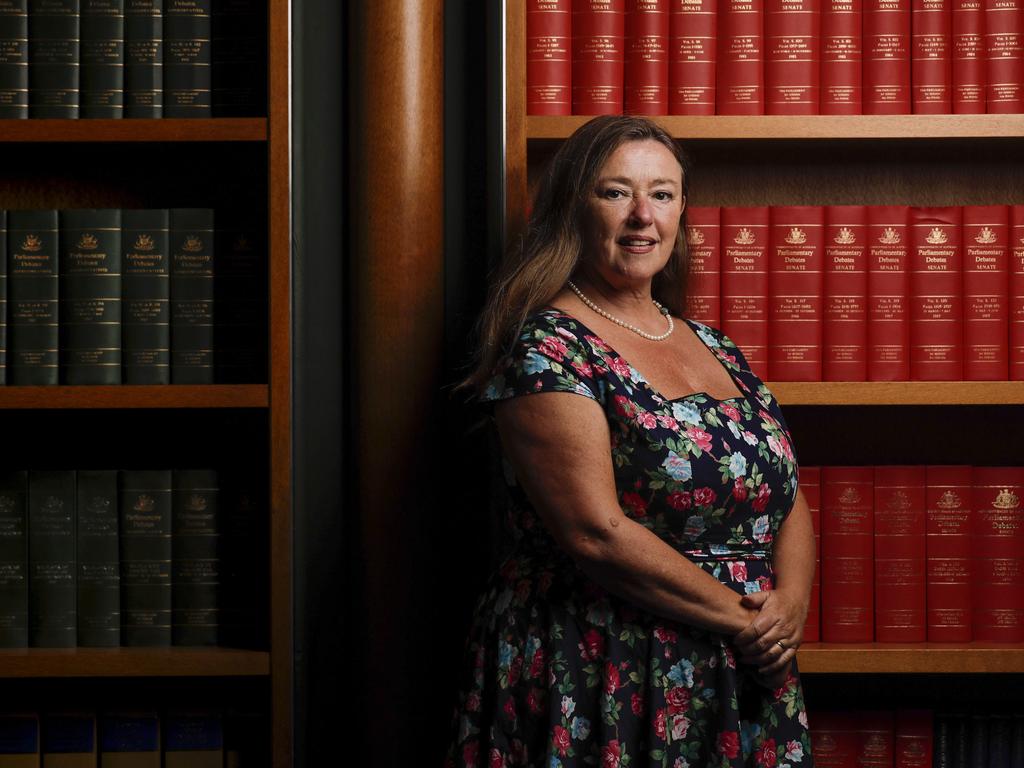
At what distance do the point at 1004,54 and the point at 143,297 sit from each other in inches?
52.6

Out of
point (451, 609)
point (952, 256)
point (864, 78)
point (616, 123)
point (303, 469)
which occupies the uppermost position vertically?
point (864, 78)

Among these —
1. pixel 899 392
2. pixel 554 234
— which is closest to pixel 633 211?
pixel 554 234

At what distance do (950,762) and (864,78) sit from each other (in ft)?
3.53

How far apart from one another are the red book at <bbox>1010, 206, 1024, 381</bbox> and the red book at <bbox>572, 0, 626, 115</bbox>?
0.62m

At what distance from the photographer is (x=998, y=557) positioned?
162cm

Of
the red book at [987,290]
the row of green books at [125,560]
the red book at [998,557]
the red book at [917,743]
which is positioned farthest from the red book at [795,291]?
the row of green books at [125,560]

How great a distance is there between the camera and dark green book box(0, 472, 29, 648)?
156 centimetres

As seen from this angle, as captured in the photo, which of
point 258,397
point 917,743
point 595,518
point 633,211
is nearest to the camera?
point 595,518

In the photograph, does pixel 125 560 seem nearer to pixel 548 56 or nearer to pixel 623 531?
pixel 623 531

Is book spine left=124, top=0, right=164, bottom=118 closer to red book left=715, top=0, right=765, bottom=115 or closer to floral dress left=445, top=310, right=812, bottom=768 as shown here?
floral dress left=445, top=310, right=812, bottom=768

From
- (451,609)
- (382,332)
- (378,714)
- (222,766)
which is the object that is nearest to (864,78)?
(382,332)

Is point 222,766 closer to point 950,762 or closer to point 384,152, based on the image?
point 384,152

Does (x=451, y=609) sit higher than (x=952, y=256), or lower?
lower

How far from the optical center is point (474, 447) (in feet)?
5.83
